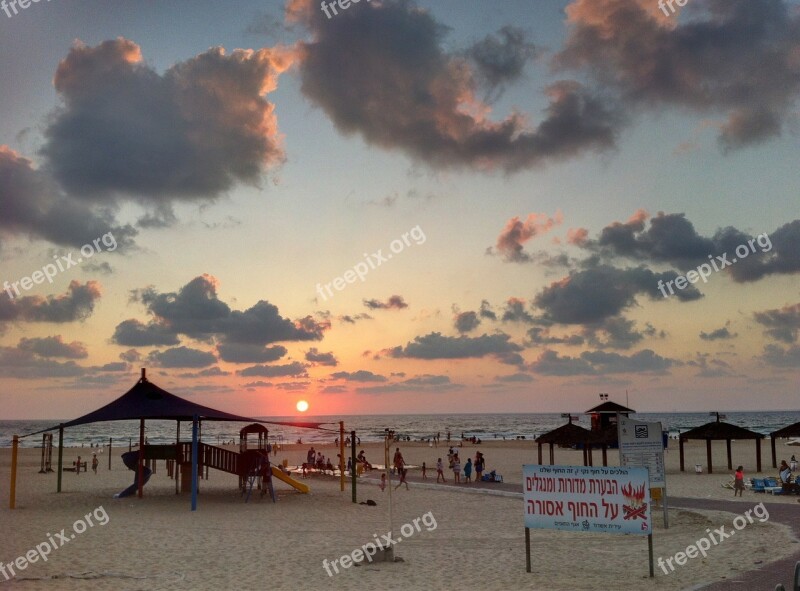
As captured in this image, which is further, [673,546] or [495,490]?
[495,490]

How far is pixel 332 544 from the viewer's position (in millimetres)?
17062

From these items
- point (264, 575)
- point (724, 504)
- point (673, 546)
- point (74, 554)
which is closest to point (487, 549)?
point (673, 546)

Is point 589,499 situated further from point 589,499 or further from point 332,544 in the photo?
point 332,544

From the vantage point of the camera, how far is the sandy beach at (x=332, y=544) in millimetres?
13156

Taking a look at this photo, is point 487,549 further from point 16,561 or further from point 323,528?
point 16,561

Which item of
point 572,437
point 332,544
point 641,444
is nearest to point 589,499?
point 641,444

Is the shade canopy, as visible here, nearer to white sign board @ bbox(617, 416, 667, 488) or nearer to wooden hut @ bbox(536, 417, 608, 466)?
white sign board @ bbox(617, 416, 667, 488)

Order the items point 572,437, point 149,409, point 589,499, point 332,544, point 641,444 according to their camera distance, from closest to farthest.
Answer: point 589,499, point 332,544, point 641,444, point 149,409, point 572,437

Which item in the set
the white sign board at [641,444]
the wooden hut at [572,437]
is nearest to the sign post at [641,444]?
the white sign board at [641,444]

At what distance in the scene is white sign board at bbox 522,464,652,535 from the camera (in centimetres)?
1302

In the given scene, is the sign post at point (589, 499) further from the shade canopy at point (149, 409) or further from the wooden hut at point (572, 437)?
the wooden hut at point (572, 437)

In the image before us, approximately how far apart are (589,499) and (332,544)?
6.65 metres

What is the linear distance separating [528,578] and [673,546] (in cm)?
456

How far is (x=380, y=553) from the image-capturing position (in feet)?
49.1
